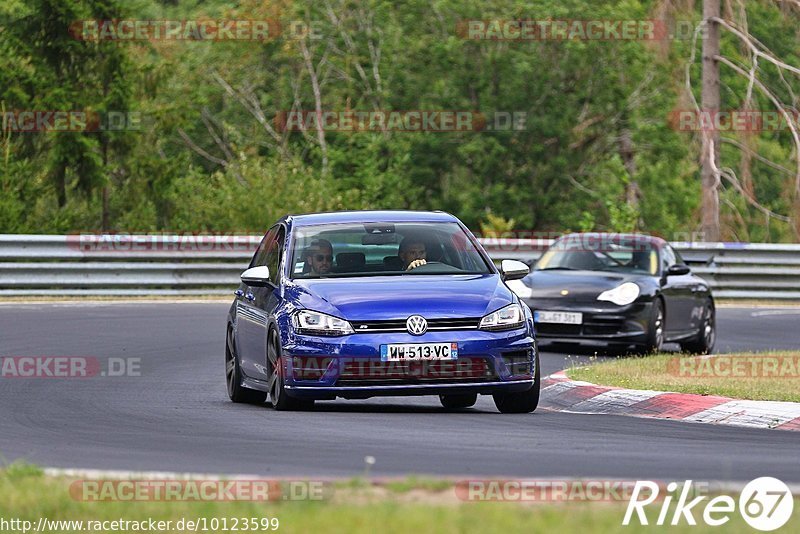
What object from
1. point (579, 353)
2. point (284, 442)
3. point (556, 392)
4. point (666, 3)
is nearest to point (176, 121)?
point (666, 3)

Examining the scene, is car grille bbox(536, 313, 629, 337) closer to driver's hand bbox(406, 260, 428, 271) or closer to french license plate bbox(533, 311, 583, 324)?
french license plate bbox(533, 311, 583, 324)

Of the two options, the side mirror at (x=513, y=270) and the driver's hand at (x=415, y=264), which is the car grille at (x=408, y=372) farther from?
the side mirror at (x=513, y=270)

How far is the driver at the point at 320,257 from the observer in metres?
13.0

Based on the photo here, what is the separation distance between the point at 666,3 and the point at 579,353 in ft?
52.1

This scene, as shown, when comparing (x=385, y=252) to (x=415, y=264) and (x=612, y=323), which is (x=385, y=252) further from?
(x=612, y=323)

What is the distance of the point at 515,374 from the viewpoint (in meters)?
12.2

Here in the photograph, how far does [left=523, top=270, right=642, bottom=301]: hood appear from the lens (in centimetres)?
1973

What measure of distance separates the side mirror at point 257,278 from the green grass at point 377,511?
18.3 feet

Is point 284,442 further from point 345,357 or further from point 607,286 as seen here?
point 607,286

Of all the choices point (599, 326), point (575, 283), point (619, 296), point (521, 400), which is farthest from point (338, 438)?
point (575, 283)

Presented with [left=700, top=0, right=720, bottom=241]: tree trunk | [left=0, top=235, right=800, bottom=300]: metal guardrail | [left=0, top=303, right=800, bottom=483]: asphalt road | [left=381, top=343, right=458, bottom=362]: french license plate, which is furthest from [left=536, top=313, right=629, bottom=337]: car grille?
[left=700, top=0, right=720, bottom=241]: tree trunk

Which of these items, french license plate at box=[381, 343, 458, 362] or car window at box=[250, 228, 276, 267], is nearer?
french license plate at box=[381, 343, 458, 362]

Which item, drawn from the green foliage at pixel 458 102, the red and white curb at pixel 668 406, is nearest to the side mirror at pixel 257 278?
the red and white curb at pixel 668 406

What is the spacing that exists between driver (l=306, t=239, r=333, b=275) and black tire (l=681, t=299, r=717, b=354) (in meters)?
8.53
